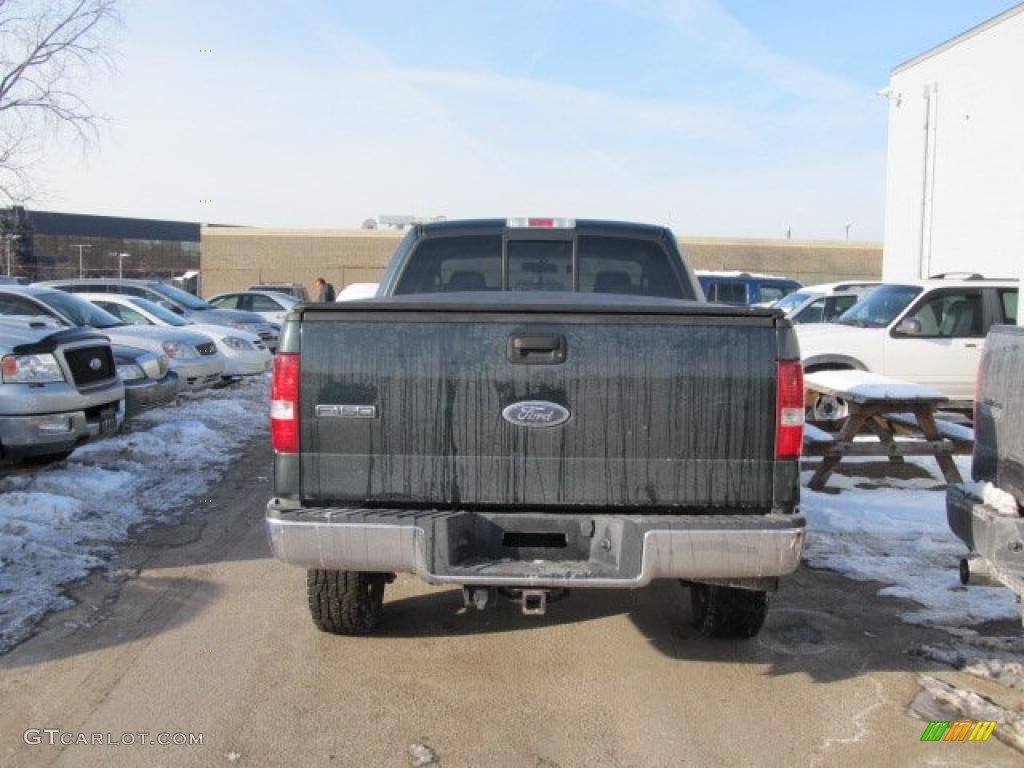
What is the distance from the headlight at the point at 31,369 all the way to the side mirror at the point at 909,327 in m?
8.55

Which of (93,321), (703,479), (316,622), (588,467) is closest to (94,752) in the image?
(316,622)

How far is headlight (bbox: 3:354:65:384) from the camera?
7293 mm

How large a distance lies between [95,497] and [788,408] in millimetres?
5570

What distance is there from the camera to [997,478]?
13.3 feet

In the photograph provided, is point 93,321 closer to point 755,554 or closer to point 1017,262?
point 755,554

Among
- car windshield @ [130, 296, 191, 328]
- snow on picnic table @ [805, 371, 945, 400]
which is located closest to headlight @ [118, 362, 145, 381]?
car windshield @ [130, 296, 191, 328]

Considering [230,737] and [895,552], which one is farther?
[895,552]

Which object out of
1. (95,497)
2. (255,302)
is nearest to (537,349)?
(95,497)

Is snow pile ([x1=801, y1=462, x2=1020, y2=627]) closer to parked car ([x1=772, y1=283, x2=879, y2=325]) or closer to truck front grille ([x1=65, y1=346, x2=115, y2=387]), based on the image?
truck front grille ([x1=65, y1=346, x2=115, y2=387])

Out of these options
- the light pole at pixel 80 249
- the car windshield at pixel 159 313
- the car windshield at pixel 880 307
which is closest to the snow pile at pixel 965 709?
the car windshield at pixel 880 307

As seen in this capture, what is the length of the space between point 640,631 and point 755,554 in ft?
4.66

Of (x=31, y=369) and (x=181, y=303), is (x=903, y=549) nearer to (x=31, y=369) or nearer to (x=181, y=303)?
(x=31, y=369)

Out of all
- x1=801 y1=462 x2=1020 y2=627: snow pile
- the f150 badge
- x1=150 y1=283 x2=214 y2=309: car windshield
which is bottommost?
x1=801 y1=462 x2=1020 y2=627: snow pile

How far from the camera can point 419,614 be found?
198 inches
